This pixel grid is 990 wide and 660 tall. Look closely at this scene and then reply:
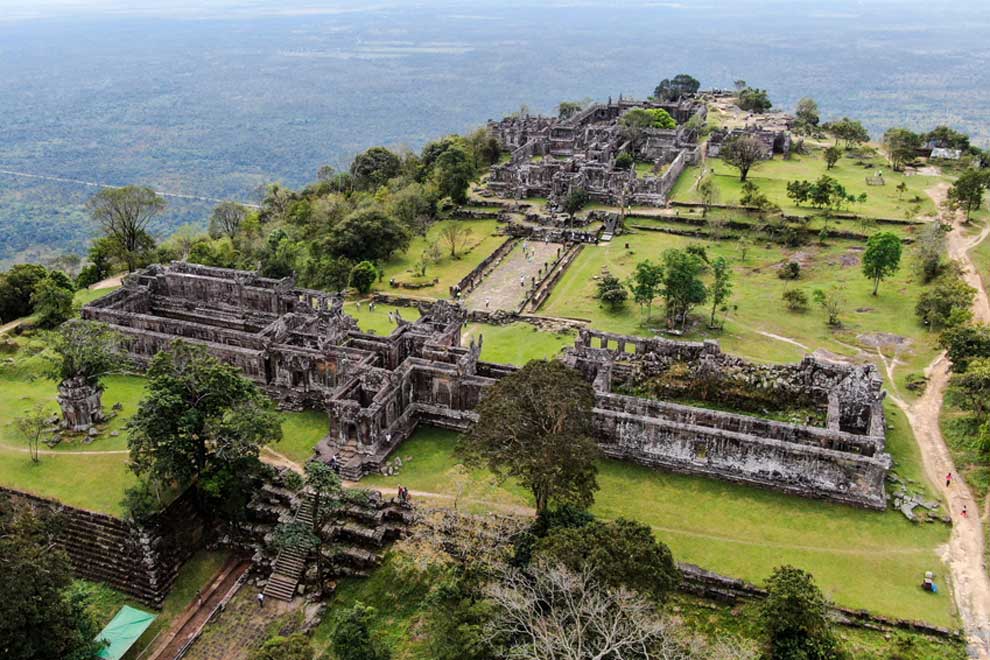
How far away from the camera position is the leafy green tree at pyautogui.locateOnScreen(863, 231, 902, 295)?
60.6 m

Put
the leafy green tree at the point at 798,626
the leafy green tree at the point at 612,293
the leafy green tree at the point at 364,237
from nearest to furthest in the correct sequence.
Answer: the leafy green tree at the point at 798,626 < the leafy green tree at the point at 612,293 < the leafy green tree at the point at 364,237

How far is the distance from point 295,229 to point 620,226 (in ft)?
110

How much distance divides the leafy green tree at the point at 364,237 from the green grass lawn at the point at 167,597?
1414 inches

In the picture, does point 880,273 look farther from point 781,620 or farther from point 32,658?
point 32,658

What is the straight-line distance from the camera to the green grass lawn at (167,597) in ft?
108

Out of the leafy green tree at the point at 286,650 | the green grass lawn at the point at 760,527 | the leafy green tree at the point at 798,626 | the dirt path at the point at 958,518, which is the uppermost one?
the leafy green tree at the point at 798,626

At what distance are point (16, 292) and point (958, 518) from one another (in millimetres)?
64250

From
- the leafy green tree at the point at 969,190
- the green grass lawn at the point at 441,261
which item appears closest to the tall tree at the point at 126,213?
the green grass lawn at the point at 441,261

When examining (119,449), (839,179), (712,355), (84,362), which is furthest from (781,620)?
(839,179)

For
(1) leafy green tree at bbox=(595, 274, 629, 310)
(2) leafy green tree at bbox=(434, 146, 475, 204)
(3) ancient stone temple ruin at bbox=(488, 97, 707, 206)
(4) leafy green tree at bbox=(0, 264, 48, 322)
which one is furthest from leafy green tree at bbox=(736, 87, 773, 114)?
(4) leafy green tree at bbox=(0, 264, 48, 322)

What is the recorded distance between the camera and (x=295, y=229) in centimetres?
8075

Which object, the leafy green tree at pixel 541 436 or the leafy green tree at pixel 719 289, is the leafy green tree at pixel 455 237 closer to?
the leafy green tree at pixel 719 289

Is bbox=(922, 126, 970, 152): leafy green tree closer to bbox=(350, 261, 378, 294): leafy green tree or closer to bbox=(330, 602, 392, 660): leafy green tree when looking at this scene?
bbox=(350, 261, 378, 294): leafy green tree

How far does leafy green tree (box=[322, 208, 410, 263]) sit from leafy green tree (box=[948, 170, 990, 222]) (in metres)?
54.8
